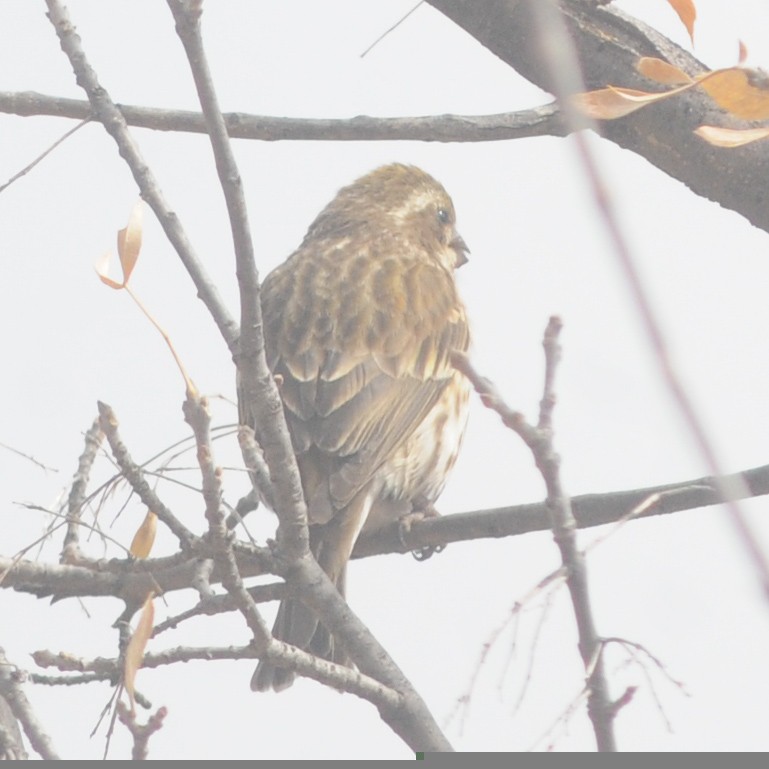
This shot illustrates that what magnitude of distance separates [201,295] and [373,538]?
7.19 feet

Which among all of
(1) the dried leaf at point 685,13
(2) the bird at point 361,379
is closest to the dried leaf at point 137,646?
(1) the dried leaf at point 685,13

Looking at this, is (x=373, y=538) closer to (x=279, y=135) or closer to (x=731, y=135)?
(x=279, y=135)

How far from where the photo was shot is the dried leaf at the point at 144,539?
344 centimetres

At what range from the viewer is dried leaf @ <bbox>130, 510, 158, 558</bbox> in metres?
3.44

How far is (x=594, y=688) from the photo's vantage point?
4.97 ft

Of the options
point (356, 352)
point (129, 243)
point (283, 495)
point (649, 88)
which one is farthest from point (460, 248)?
point (129, 243)

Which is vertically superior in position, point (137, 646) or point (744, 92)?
point (744, 92)

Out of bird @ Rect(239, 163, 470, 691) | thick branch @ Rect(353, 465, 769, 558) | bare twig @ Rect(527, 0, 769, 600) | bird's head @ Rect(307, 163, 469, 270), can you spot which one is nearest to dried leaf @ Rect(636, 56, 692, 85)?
bare twig @ Rect(527, 0, 769, 600)

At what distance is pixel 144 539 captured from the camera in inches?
136

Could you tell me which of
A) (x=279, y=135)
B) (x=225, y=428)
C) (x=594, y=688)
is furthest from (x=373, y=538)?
(x=594, y=688)

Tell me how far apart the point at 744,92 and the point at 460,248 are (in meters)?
5.59

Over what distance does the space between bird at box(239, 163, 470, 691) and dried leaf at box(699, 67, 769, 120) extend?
8.52 ft

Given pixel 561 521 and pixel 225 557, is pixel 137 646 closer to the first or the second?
pixel 225 557

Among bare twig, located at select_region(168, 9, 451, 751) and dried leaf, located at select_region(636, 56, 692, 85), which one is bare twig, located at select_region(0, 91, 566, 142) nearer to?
bare twig, located at select_region(168, 9, 451, 751)
